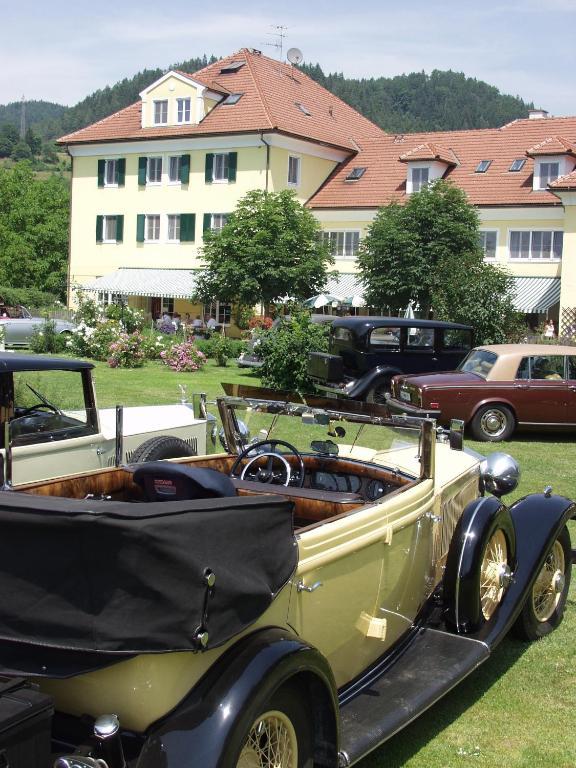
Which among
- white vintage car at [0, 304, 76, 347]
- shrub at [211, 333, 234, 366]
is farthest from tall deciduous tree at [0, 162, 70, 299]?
shrub at [211, 333, 234, 366]

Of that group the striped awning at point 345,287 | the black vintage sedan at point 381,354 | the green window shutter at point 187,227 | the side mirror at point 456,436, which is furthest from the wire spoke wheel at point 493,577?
the green window shutter at point 187,227

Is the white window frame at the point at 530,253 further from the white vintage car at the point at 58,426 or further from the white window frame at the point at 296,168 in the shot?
the white vintage car at the point at 58,426

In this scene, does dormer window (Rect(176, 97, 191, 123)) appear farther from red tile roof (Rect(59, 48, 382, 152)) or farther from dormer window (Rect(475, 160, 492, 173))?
dormer window (Rect(475, 160, 492, 173))

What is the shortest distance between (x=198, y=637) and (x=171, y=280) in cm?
3907

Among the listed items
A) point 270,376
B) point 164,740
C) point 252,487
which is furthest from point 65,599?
point 270,376

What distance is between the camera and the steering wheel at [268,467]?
4996mm

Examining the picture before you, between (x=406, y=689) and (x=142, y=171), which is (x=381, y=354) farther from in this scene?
(x=142, y=171)

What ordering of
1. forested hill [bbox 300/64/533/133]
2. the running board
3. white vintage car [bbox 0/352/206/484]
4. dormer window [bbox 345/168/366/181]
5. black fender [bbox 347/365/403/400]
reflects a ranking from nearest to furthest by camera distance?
the running board
white vintage car [bbox 0/352/206/484]
black fender [bbox 347/365/403/400]
dormer window [bbox 345/168/366/181]
forested hill [bbox 300/64/533/133]

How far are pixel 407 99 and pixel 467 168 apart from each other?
93631 millimetres

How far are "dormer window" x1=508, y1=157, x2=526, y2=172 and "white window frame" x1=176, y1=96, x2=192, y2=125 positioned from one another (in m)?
14.5

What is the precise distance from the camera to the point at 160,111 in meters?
42.2

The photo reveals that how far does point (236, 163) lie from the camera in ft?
130

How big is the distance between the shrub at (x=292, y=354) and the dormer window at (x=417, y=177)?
20.9m

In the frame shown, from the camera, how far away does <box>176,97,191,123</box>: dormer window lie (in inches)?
1626
